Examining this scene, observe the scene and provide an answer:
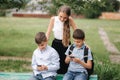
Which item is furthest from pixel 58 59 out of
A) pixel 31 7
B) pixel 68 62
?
pixel 31 7

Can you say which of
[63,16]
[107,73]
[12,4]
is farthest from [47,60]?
[12,4]

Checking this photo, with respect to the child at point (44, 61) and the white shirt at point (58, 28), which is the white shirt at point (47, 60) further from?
the white shirt at point (58, 28)

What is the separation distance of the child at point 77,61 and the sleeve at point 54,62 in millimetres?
177

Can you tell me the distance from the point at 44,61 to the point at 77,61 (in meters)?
0.58

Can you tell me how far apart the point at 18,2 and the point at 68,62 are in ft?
23.0

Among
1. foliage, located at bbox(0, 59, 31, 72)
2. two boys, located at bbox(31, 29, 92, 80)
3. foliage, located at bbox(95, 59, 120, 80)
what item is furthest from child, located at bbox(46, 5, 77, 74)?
foliage, located at bbox(0, 59, 31, 72)

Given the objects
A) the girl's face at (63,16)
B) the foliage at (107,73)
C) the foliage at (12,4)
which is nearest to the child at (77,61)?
the girl's face at (63,16)

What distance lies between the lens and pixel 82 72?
6.58 m

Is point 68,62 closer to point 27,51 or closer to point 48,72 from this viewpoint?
point 48,72

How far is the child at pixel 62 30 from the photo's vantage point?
6957mm

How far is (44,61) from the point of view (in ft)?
22.0

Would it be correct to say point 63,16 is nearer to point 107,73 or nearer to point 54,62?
point 54,62

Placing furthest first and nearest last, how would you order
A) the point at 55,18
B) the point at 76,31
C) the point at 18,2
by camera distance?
the point at 18,2, the point at 55,18, the point at 76,31

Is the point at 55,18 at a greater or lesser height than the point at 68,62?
greater
